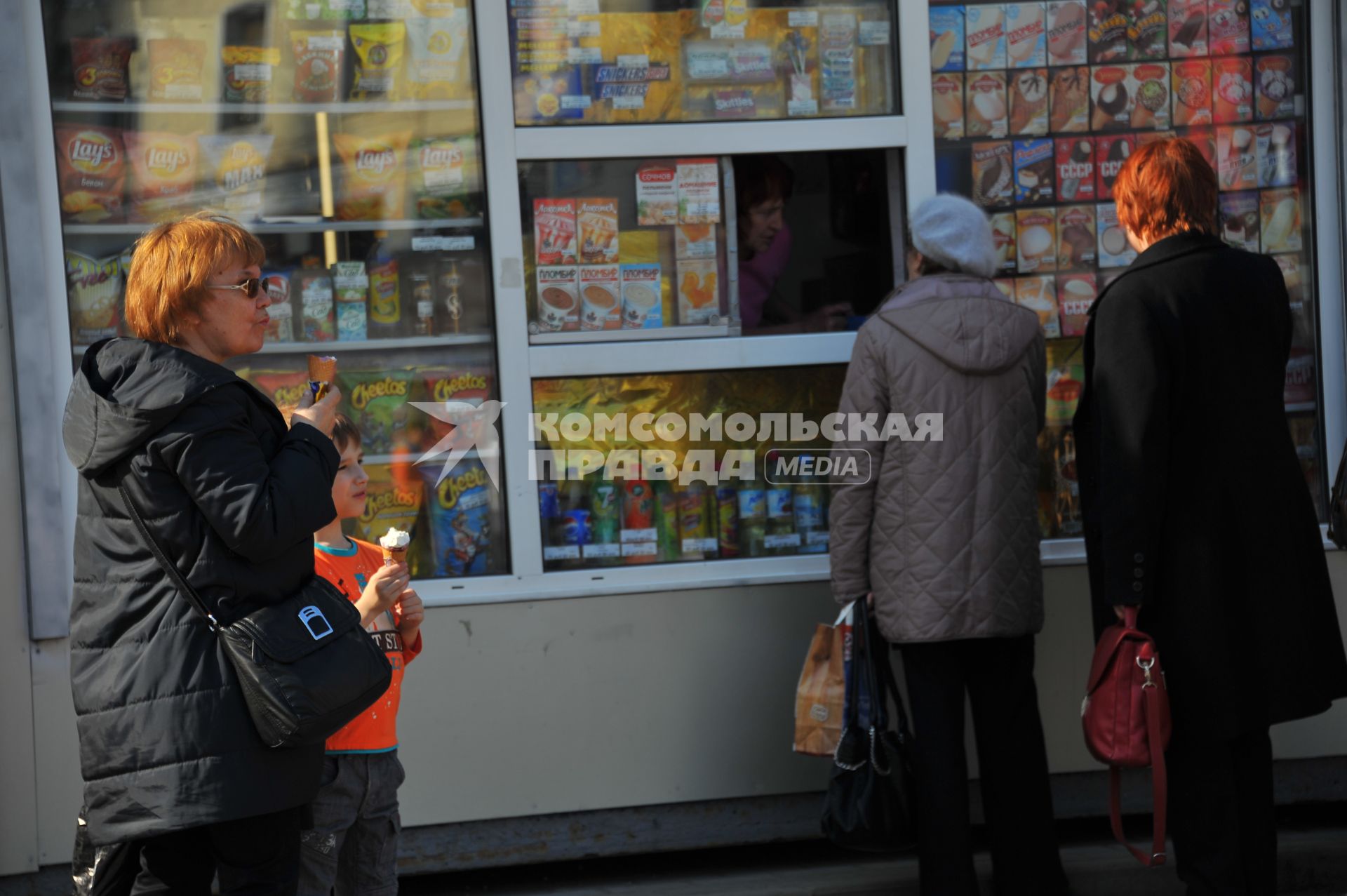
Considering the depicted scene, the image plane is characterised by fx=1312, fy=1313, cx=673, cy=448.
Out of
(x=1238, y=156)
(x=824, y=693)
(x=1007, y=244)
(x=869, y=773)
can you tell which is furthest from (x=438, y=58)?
(x=1238, y=156)

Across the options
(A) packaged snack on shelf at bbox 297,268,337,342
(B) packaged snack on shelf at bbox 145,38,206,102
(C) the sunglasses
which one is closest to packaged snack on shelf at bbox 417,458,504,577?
(A) packaged snack on shelf at bbox 297,268,337,342

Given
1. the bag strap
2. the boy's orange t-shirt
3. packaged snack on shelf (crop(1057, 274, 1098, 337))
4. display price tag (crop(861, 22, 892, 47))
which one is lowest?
the boy's orange t-shirt

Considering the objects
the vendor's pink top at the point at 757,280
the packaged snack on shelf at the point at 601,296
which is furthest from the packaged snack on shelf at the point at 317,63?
the vendor's pink top at the point at 757,280

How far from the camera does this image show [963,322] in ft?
10.7

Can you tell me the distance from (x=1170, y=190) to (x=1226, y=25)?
4.35 ft

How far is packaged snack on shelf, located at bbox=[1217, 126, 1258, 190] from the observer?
4.08 m

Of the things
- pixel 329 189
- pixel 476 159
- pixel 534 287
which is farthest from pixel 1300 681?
pixel 329 189

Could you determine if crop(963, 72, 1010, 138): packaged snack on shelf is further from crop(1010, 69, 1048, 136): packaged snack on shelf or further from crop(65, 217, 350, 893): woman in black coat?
crop(65, 217, 350, 893): woman in black coat

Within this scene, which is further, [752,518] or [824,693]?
[752,518]

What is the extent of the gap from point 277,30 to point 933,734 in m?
2.68

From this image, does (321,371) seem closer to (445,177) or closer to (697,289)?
(445,177)

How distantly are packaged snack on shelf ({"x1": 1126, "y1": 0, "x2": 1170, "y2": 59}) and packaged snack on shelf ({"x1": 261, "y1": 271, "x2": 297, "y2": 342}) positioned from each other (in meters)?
2.65

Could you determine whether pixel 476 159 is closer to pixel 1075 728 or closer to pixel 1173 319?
pixel 1173 319

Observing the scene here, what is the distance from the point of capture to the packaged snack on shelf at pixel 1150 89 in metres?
4.05
